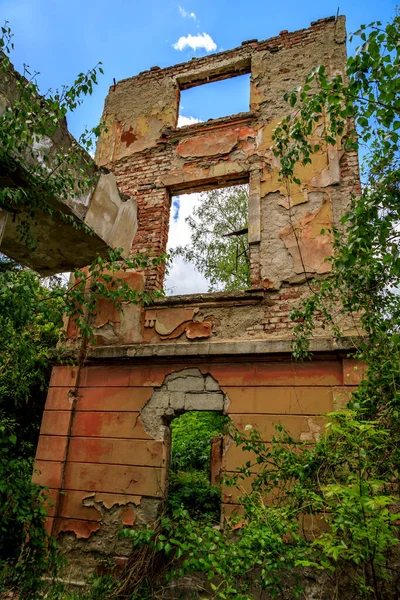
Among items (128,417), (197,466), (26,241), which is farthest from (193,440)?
(26,241)

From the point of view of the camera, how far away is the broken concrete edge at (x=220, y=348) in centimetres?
461

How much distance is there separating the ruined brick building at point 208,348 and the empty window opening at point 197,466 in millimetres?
577

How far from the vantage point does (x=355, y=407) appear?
310 cm

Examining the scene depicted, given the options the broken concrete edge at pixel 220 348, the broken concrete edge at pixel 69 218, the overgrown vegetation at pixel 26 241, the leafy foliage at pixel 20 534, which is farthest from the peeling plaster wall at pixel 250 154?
the leafy foliage at pixel 20 534

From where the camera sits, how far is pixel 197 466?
8.40m

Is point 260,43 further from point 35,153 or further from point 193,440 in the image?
point 193,440

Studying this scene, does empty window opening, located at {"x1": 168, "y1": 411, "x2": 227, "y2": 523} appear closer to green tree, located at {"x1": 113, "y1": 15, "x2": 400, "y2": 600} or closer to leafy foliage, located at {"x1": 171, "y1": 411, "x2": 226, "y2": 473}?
leafy foliage, located at {"x1": 171, "y1": 411, "x2": 226, "y2": 473}

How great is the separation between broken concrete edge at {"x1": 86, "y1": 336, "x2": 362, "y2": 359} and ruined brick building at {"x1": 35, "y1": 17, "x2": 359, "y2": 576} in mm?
14

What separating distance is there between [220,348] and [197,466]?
4.31 m

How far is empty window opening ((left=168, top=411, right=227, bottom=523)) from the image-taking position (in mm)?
6000

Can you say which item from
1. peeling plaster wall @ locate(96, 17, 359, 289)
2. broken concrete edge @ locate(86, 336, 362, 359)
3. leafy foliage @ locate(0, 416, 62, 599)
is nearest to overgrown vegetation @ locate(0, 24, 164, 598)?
leafy foliage @ locate(0, 416, 62, 599)

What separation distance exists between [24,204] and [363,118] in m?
2.73

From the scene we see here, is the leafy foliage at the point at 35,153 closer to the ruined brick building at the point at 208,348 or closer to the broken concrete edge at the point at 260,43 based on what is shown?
the ruined brick building at the point at 208,348

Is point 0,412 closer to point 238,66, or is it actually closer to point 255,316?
point 255,316
